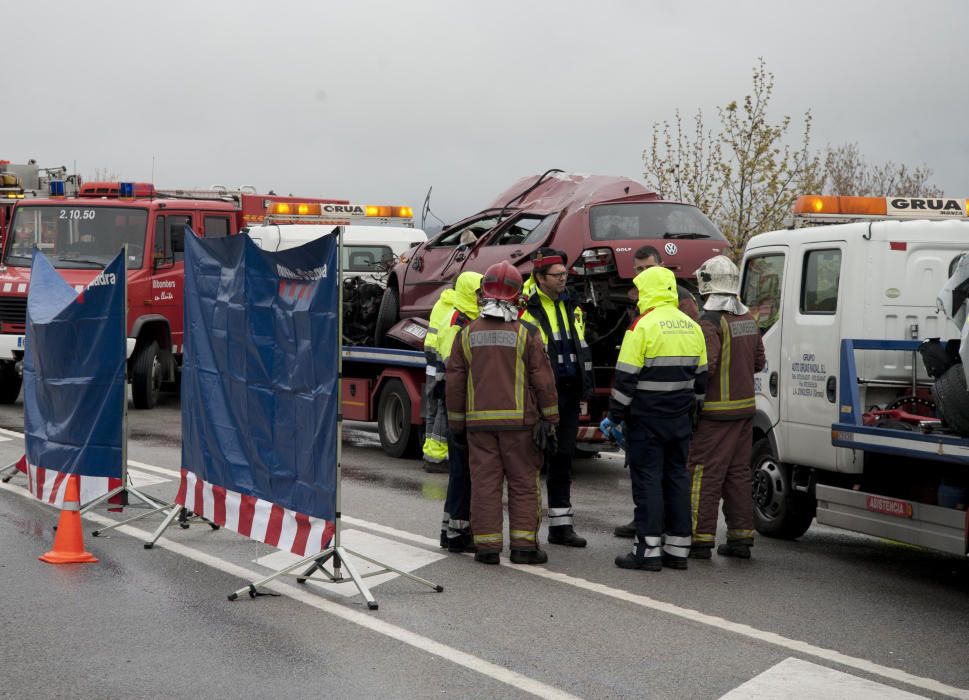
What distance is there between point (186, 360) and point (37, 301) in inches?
66.6

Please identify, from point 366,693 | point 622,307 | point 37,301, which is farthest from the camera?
point 622,307

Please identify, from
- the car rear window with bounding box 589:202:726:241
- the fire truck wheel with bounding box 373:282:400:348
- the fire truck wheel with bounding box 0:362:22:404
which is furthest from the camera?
the fire truck wheel with bounding box 0:362:22:404

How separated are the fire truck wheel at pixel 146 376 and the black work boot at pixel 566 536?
9.97m

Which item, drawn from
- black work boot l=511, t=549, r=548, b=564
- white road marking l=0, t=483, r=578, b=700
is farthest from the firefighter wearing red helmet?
white road marking l=0, t=483, r=578, b=700

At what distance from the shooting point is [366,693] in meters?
5.38

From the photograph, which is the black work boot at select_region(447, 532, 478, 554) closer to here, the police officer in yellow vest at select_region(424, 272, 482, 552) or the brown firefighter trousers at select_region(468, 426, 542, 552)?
the police officer in yellow vest at select_region(424, 272, 482, 552)

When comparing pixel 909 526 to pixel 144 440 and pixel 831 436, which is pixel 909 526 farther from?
pixel 144 440

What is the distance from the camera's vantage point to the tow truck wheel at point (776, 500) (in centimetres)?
899

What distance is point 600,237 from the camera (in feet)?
Result: 39.1

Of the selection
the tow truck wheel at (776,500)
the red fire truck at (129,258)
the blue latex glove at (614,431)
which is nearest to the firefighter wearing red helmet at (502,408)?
the blue latex glove at (614,431)

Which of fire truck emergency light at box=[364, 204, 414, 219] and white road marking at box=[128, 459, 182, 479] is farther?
fire truck emergency light at box=[364, 204, 414, 219]

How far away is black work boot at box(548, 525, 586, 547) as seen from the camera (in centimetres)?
871

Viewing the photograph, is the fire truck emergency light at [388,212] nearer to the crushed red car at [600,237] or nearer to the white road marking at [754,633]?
the crushed red car at [600,237]

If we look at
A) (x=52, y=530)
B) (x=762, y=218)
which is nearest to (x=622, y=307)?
(x=52, y=530)
